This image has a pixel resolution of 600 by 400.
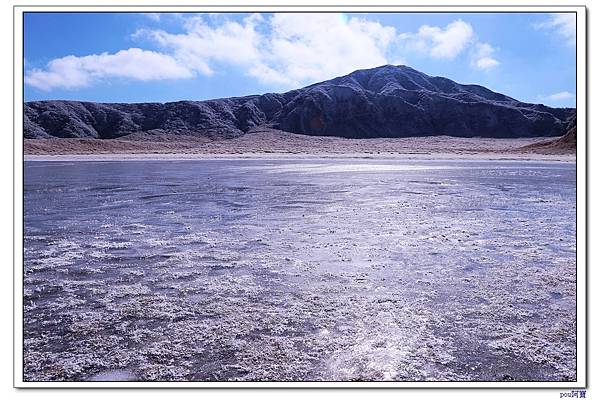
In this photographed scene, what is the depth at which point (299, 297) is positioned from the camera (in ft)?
13.3

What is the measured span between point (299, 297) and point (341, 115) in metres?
83.5

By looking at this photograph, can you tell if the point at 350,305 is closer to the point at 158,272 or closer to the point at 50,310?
the point at 158,272

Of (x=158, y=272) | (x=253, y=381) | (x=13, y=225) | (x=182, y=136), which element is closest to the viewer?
(x=253, y=381)

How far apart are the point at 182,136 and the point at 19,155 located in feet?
242

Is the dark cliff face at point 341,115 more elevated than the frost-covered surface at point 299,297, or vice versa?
the dark cliff face at point 341,115

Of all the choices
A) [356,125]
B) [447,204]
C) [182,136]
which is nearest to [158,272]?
[447,204]

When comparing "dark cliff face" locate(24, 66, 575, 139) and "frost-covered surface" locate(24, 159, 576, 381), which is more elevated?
"dark cliff face" locate(24, 66, 575, 139)

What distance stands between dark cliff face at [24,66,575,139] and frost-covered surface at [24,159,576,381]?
2845 inches

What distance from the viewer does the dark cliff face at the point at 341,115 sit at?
260ft

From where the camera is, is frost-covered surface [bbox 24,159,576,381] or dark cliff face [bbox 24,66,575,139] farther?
dark cliff face [bbox 24,66,575,139]

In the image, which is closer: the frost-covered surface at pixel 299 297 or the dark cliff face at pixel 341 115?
the frost-covered surface at pixel 299 297

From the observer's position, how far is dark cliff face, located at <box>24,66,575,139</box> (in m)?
79.4

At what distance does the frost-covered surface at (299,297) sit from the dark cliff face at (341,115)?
72261 millimetres

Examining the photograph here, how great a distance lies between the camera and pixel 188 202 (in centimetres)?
982
